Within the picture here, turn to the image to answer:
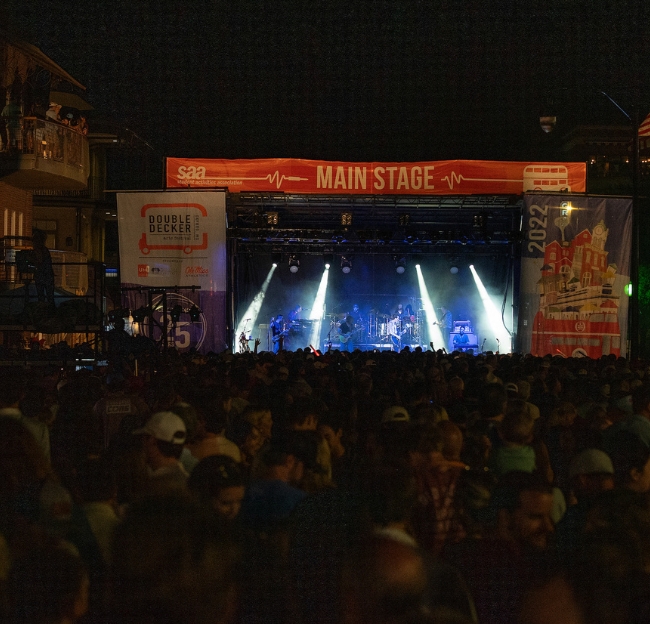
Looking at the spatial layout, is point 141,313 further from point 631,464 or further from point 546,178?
point 546,178

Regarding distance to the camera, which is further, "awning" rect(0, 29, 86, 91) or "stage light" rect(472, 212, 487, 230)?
"stage light" rect(472, 212, 487, 230)

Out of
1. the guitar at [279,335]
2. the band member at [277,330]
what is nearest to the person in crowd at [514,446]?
the guitar at [279,335]

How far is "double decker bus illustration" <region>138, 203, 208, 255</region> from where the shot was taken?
18844 mm

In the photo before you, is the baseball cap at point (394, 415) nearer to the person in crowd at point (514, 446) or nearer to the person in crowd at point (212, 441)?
the person in crowd at point (514, 446)

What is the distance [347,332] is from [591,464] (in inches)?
783

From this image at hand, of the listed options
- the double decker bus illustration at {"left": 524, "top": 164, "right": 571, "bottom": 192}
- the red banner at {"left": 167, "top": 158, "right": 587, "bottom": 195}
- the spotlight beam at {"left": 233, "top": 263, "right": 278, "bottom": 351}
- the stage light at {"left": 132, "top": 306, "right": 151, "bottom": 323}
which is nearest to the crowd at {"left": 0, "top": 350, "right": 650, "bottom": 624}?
the stage light at {"left": 132, "top": 306, "right": 151, "bottom": 323}

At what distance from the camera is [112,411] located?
6707mm

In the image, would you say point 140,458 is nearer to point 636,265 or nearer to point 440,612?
point 440,612

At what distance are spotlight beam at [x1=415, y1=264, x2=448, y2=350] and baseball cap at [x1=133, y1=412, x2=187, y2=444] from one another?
66.4ft

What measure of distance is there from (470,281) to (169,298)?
33.0 feet

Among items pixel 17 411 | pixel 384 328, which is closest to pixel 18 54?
pixel 384 328

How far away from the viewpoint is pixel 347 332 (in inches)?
951

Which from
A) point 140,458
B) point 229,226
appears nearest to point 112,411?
point 140,458

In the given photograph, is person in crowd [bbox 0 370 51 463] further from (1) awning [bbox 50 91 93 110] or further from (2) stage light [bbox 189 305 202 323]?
(1) awning [bbox 50 91 93 110]
